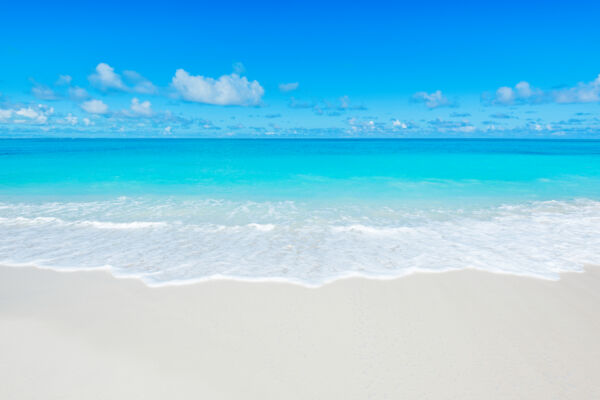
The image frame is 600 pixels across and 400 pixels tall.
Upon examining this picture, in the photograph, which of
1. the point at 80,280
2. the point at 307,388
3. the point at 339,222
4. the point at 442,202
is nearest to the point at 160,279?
the point at 80,280

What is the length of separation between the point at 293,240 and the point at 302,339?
143 inches

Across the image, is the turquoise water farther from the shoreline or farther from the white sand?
the white sand

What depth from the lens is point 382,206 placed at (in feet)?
36.8

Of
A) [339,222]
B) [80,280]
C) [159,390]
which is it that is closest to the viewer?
[159,390]

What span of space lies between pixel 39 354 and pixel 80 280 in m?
1.97

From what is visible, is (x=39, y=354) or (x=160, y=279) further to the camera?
(x=160, y=279)

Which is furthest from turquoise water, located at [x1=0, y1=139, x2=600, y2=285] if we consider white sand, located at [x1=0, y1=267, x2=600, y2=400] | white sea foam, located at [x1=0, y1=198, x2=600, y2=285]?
white sand, located at [x1=0, y1=267, x2=600, y2=400]

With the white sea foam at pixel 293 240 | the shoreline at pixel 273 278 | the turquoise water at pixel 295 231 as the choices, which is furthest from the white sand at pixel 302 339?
the turquoise water at pixel 295 231

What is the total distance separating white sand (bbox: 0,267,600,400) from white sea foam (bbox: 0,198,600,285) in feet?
1.91

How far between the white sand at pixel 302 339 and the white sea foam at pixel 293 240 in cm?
58

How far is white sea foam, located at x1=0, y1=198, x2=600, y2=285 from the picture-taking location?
590 centimetres

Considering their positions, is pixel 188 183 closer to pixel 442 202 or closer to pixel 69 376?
pixel 442 202

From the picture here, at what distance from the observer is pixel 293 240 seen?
7.42m

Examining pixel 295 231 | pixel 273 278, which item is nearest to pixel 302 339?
pixel 273 278
